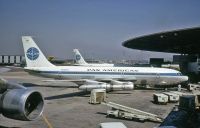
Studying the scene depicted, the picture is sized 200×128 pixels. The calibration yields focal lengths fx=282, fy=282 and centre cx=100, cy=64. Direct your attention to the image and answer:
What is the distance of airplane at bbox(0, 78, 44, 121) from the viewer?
29.8ft

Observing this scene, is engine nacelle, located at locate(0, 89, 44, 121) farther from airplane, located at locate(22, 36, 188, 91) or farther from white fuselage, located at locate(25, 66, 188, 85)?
white fuselage, located at locate(25, 66, 188, 85)

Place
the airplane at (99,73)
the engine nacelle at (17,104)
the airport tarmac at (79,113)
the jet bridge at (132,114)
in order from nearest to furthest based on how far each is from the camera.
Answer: the engine nacelle at (17,104) → the airport tarmac at (79,113) → the jet bridge at (132,114) → the airplane at (99,73)

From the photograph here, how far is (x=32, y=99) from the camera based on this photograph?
33.2 feet

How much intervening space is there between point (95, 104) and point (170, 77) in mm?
17577

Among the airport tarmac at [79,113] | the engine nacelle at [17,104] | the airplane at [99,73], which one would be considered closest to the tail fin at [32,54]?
the airplane at [99,73]

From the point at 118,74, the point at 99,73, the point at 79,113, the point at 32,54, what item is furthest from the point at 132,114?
the point at 32,54

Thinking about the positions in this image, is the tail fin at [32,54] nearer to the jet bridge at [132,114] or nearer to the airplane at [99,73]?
the airplane at [99,73]

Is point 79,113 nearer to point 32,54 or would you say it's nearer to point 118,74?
point 118,74

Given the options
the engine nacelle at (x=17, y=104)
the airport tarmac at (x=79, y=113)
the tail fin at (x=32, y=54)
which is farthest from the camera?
the tail fin at (x=32, y=54)

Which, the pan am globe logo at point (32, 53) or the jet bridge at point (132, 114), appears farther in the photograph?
the pan am globe logo at point (32, 53)

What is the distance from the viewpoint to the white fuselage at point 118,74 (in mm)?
43281

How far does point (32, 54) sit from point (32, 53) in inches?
6.2

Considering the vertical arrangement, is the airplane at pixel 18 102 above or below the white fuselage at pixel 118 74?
above

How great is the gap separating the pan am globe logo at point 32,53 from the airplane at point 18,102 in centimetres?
3508
